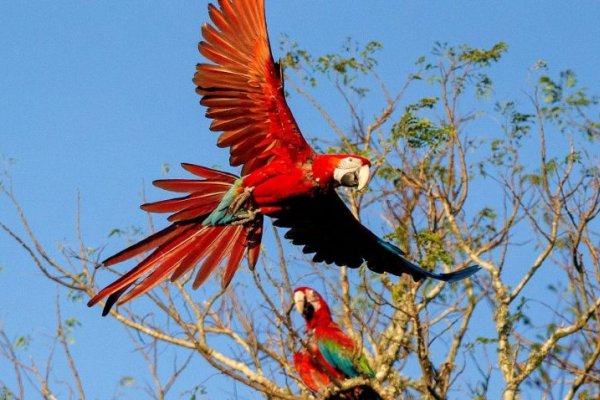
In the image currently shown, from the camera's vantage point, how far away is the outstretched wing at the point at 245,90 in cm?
435

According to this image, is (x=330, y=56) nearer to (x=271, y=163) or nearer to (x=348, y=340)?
Result: (x=348, y=340)

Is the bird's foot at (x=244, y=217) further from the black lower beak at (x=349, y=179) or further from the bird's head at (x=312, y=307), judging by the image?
the bird's head at (x=312, y=307)

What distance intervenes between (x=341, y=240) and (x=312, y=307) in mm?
974

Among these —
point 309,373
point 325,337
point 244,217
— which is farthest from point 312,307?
point 244,217

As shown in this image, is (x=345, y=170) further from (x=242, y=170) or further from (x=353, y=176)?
(x=242, y=170)

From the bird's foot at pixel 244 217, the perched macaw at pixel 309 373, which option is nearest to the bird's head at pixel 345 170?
the bird's foot at pixel 244 217

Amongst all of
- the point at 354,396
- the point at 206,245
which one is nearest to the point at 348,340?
the point at 354,396

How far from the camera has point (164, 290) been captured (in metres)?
5.41

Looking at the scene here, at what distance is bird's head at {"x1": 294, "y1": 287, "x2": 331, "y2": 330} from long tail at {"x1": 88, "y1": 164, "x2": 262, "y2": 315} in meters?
1.24

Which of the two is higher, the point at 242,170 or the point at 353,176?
the point at 242,170

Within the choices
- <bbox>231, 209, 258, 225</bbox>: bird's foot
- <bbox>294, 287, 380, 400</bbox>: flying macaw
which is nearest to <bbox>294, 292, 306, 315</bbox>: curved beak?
<bbox>294, 287, 380, 400</bbox>: flying macaw

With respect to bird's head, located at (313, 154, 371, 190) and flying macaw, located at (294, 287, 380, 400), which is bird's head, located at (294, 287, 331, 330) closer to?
flying macaw, located at (294, 287, 380, 400)

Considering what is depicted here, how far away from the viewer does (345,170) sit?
14.2 feet

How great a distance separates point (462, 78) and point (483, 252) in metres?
1.22
